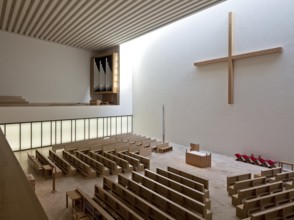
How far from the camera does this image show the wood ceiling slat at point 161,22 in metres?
8.75

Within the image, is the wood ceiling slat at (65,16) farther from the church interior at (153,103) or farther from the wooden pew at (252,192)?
the wooden pew at (252,192)

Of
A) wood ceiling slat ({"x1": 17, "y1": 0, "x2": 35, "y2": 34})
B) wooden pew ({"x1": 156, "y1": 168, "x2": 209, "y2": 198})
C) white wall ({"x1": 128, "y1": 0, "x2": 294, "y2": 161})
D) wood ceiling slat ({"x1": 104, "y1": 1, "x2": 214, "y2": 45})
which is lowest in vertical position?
wooden pew ({"x1": 156, "y1": 168, "x2": 209, "y2": 198})

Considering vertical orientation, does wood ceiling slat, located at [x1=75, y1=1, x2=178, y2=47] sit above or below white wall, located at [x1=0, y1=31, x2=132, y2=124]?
above

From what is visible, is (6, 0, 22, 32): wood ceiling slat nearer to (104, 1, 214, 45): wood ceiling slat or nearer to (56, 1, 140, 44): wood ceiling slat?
(56, 1, 140, 44): wood ceiling slat

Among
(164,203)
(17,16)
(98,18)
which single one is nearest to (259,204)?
(164,203)

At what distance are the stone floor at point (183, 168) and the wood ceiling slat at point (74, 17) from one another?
5.70 m

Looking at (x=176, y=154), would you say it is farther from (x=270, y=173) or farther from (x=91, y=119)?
(x=91, y=119)

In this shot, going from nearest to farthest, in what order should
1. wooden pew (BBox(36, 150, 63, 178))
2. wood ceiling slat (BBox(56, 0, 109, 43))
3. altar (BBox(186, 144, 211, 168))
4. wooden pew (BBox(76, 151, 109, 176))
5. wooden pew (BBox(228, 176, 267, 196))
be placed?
wooden pew (BBox(228, 176, 267, 196)), wooden pew (BBox(36, 150, 63, 178)), wooden pew (BBox(76, 151, 109, 176)), altar (BBox(186, 144, 211, 168)), wood ceiling slat (BBox(56, 0, 109, 43))

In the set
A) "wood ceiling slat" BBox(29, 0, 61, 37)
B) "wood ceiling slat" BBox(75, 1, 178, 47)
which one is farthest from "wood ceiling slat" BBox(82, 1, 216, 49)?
"wood ceiling slat" BBox(29, 0, 61, 37)

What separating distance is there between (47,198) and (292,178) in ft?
20.5

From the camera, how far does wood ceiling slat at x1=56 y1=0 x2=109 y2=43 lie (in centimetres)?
834

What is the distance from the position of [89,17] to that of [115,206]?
305 inches

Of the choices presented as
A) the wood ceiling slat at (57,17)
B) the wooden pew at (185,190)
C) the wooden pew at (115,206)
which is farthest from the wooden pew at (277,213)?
the wood ceiling slat at (57,17)

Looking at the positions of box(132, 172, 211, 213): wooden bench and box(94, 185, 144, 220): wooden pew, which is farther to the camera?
box(132, 172, 211, 213): wooden bench
